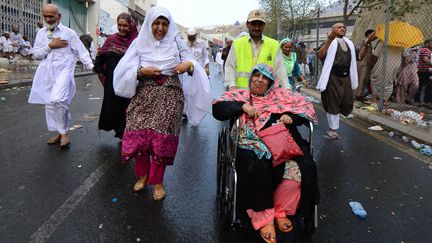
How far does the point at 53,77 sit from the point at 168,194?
8.73ft

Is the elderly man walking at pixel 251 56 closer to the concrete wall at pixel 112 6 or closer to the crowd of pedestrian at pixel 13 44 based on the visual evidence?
the crowd of pedestrian at pixel 13 44

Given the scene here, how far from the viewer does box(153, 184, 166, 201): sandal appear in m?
3.54

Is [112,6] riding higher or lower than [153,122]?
higher

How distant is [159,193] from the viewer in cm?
358

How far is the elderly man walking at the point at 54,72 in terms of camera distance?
5094 millimetres

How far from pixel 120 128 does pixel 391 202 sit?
3.42m

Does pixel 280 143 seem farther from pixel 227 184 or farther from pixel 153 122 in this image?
pixel 153 122

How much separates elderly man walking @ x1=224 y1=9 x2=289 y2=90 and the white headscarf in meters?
0.76

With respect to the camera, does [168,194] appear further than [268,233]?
Yes

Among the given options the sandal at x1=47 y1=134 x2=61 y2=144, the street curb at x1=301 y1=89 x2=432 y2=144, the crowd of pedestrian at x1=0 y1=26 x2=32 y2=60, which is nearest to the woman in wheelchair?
the sandal at x1=47 y1=134 x2=61 y2=144

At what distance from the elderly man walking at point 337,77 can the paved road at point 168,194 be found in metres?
0.70

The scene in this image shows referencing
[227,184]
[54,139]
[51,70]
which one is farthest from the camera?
[54,139]

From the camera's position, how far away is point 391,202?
3.71 meters

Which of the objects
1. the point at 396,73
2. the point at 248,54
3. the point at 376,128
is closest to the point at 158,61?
the point at 248,54
